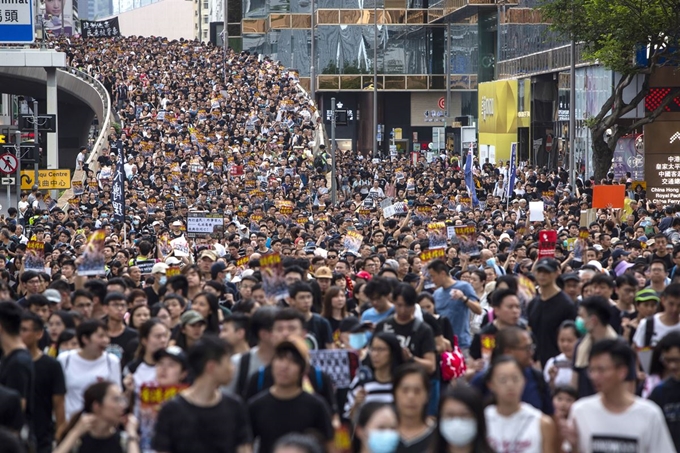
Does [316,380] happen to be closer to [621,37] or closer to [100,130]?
[621,37]

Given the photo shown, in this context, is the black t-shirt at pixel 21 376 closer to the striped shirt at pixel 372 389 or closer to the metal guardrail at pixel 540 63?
the striped shirt at pixel 372 389

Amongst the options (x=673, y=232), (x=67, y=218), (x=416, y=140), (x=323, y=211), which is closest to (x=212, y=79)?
(x=416, y=140)

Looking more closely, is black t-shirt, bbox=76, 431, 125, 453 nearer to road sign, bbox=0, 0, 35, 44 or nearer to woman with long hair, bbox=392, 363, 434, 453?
woman with long hair, bbox=392, 363, 434, 453

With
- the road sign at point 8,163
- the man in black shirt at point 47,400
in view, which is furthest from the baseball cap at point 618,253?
the road sign at point 8,163

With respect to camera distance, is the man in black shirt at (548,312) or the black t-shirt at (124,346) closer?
the black t-shirt at (124,346)

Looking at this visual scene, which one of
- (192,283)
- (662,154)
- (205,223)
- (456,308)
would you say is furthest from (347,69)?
(456,308)

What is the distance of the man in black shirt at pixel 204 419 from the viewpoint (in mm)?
6445

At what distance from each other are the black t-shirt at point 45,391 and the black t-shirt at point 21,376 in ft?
0.41

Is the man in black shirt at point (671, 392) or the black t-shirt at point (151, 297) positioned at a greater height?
the man in black shirt at point (671, 392)

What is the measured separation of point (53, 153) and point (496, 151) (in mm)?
18408

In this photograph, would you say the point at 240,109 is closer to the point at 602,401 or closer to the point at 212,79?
the point at 212,79

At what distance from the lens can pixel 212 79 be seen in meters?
57.6

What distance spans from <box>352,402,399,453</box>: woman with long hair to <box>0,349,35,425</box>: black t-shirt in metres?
2.64

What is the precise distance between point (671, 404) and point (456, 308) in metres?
4.47
